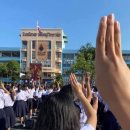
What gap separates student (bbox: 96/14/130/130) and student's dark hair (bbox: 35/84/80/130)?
156 centimetres

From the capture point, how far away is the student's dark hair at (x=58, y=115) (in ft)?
8.76

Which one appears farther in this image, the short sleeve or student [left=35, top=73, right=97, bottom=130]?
the short sleeve

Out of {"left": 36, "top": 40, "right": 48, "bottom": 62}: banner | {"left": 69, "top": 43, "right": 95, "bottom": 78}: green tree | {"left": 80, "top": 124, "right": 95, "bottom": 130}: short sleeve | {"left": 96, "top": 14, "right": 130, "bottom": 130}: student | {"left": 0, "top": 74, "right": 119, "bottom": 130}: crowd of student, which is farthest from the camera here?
{"left": 36, "top": 40, "right": 48, "bottom": 62}: banner

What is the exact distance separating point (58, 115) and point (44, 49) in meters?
Answer: 94.1

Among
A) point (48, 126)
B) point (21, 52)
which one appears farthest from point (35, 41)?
point (48, 126)

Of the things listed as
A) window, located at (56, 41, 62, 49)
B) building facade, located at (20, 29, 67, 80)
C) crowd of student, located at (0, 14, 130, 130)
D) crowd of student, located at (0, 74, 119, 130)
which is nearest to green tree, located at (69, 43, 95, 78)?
building facade, located at (20, 29, 67, 80)

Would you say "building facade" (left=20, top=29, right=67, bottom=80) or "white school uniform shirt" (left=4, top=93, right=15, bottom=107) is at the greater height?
"building facade" (left=20, top=29, right=67, bottom=80)

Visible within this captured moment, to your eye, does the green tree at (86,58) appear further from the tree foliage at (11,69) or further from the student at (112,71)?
the student at (112,71)

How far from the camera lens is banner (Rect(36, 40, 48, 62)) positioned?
96250mm

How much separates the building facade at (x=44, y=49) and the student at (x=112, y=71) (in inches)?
3689

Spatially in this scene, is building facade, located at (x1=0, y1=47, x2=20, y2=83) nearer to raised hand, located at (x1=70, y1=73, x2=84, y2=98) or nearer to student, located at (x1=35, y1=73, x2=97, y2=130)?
raised hand, located at (x1=70, y1=73, x2=84, y2=98)

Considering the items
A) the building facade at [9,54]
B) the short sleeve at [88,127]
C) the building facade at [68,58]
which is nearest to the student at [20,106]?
the short sleeve at [88,127]

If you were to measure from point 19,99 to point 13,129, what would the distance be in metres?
2.63

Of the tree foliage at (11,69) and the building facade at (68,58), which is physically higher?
the building facade at (68,58)
